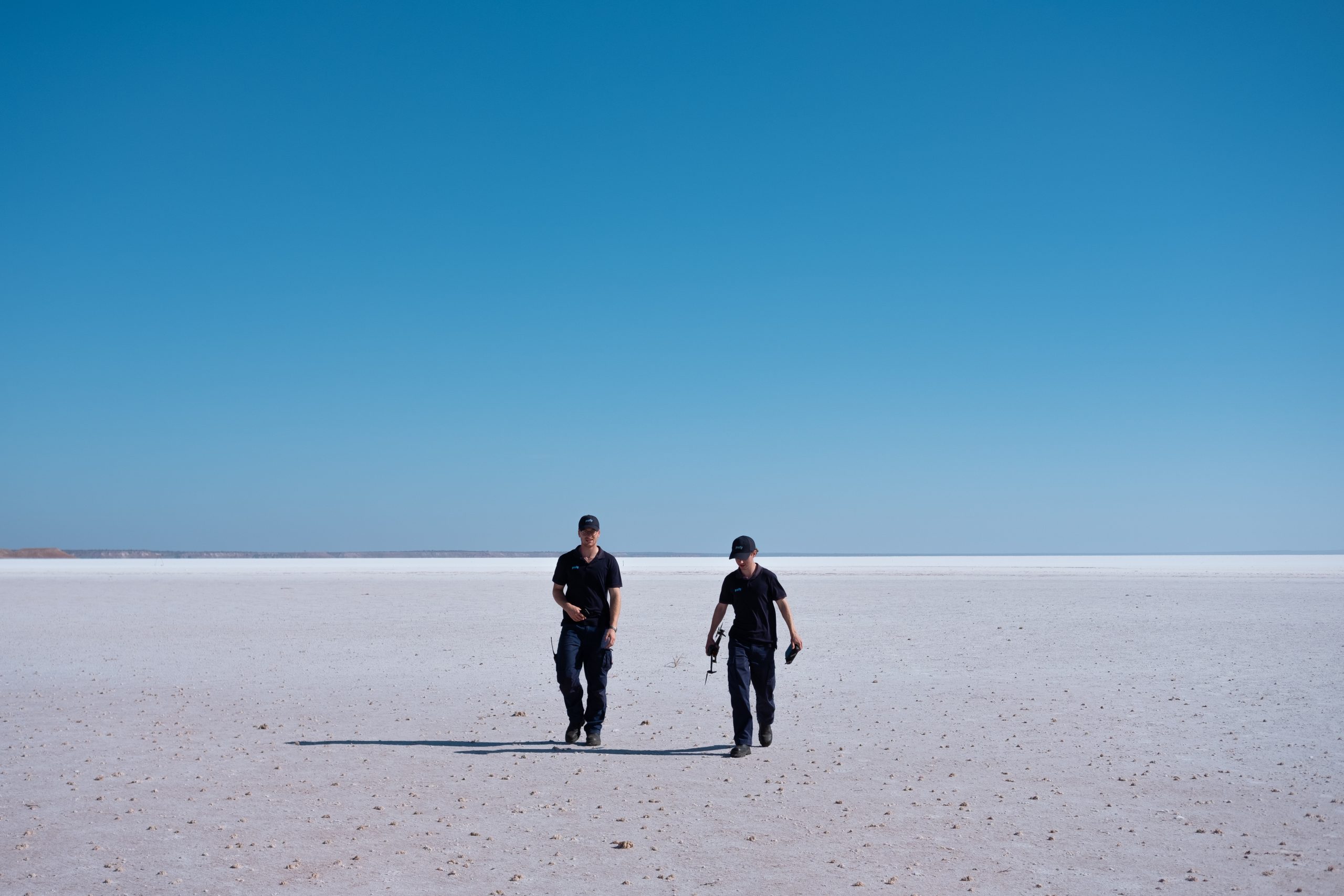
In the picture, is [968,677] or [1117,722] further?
[968,677]

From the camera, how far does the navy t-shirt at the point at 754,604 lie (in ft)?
28.0

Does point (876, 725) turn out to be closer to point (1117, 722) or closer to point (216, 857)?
point (1117, 722)

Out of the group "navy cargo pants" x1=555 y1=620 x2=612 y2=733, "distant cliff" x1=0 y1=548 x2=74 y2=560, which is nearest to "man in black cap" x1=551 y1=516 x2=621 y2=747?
"navy cargo pants" x1=555 y1=620 x2=612 y2=733

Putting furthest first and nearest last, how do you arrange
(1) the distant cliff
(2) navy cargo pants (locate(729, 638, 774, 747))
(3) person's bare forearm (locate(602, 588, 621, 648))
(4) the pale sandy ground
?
(1) the distant cliff → (3) person's bare forearm (locate(602, 588, 621, 648)) → (2) navy cargo pants (locate(729, 638, 774, 747)) → (4) the pale sandy ground

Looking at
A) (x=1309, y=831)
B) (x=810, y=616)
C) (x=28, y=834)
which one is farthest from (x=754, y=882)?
(x=810, y=616)

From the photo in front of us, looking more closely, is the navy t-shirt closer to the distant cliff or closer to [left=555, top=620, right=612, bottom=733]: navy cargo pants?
[left=555, top=620, right=612, bottom=733]: navy cargo pants

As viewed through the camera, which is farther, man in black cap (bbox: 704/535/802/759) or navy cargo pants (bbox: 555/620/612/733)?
navy cargo pants (bbox: 555/620/612/733)

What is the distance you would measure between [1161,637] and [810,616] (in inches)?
299

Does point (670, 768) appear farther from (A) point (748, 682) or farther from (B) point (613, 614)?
(B) point (613, 614)

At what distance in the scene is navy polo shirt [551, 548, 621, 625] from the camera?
29.0 ft

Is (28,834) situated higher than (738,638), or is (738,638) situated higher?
(738,638)

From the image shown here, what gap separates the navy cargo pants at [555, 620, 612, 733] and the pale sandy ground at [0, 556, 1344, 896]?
1.20ft

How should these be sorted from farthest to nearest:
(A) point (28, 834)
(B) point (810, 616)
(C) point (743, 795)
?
(B) point (810, 616)
(C) point (743, 795)
(A) point (28, 834)

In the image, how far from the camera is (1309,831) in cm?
616
